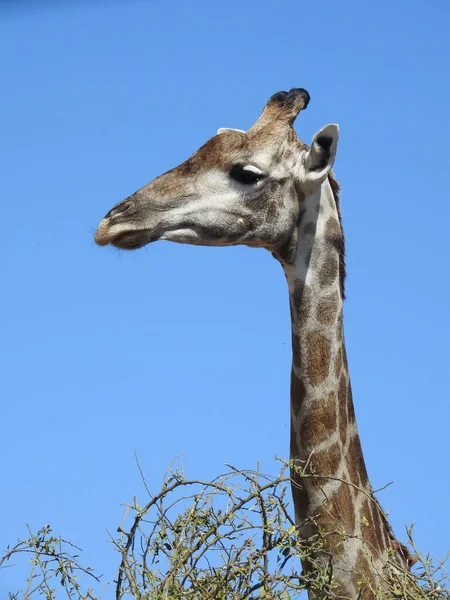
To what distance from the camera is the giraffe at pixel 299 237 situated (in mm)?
6375

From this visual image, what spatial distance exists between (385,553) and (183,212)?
2.61 m

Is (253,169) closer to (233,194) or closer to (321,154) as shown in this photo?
(233,194)

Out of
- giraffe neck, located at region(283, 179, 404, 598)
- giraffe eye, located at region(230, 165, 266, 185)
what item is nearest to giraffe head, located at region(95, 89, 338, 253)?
giraffe eye, located at region(230, 165, 266, 185)

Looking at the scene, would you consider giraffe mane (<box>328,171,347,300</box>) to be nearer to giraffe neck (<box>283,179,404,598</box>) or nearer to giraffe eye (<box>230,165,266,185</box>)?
giraffe neck (<box>283,179,404,598</box>)

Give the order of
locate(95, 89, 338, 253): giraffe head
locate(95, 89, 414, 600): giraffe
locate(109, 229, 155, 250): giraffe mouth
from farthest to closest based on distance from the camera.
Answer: locate(95, 89, 338, 253): giraffe head < locate(109, 229, 155, 250): giraffe mouth < locate(95, 89, 414, 600): giraffe

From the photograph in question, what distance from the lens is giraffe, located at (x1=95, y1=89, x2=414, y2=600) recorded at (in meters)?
6.38

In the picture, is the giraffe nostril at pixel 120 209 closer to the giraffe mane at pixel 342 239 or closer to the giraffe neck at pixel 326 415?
the giraffe neck at pixel 326 415

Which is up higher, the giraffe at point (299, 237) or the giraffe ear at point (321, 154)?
the giraffe ear at point (321, 154)

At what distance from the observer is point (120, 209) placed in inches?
271

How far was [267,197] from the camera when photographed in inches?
281

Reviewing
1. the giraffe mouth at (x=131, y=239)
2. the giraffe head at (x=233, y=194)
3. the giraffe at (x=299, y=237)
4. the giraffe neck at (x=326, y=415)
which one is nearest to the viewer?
the giraffe neck at (x=326, y=415)

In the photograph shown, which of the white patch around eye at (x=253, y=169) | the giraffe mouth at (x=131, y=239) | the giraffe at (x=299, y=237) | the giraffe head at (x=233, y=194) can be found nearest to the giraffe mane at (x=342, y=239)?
the giraffe at (x=299, y=237)

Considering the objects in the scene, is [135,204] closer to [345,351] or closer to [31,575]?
[345,351]

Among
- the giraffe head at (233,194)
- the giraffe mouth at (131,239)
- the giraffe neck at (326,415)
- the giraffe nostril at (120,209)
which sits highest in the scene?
the giraffe head at (233,194)
